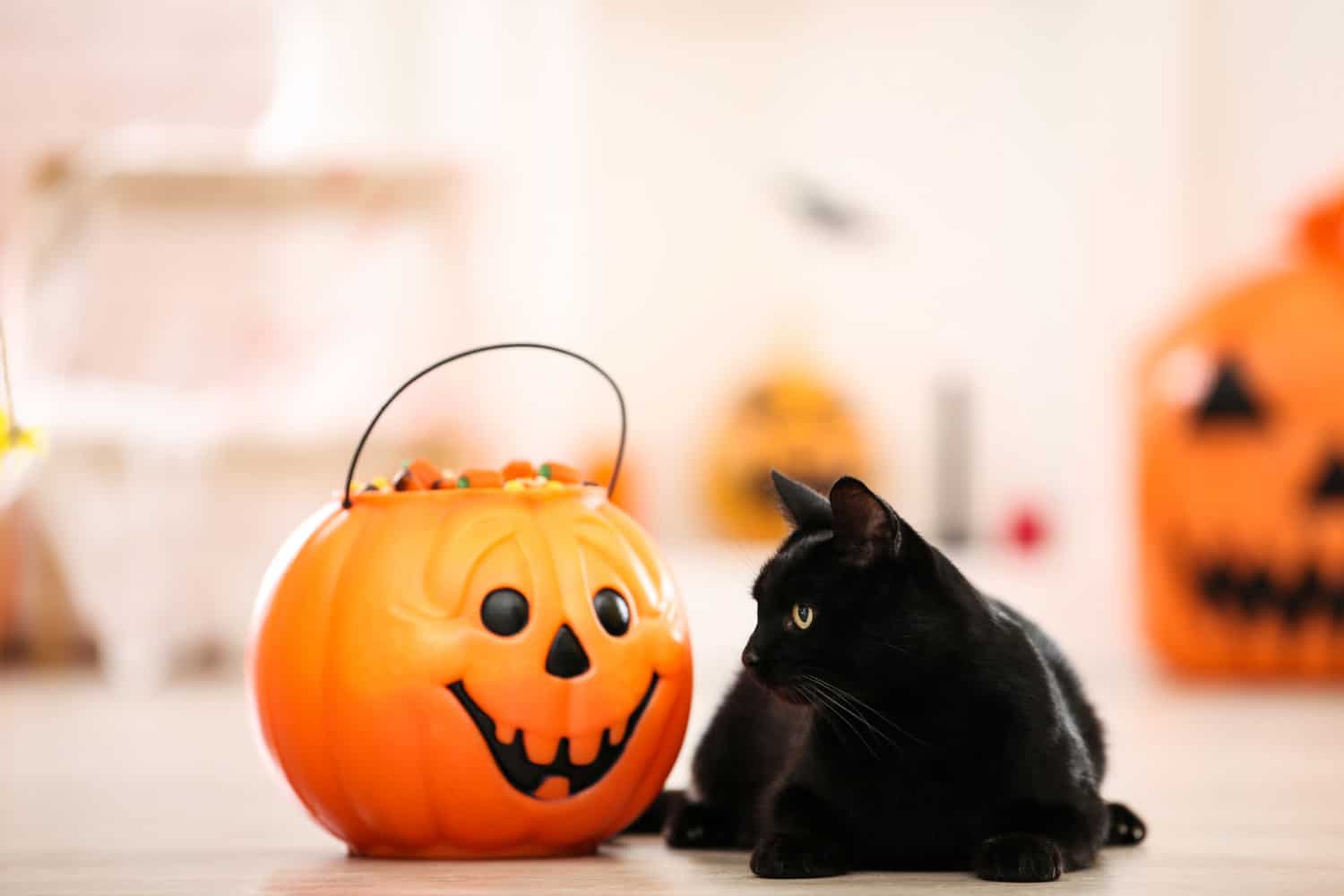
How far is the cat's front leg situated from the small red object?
11.3 ft

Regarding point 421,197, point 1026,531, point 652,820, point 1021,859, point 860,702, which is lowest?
point 1026,531

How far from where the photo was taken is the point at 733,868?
1.23 m

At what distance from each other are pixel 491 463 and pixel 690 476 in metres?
0.97

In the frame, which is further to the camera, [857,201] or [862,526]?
[857,201]

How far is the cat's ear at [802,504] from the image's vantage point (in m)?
1.21

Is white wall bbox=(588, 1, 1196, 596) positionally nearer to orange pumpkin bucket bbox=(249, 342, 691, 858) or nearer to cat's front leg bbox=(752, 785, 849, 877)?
orange pumpkin bucket bbox=(249, 342, 691, 858)

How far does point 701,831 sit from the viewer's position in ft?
4.56

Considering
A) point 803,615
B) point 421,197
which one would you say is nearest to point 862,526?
point 803,615

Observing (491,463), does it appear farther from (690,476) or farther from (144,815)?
(144,815)

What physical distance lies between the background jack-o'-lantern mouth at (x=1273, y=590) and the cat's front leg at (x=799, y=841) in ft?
7.89

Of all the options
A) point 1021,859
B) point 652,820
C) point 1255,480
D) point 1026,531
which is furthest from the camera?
point 1026,531

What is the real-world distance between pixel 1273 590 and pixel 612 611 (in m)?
2.45

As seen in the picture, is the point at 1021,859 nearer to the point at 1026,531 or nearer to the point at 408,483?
the point at 408,483

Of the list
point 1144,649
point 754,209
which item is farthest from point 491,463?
point 1144,649
